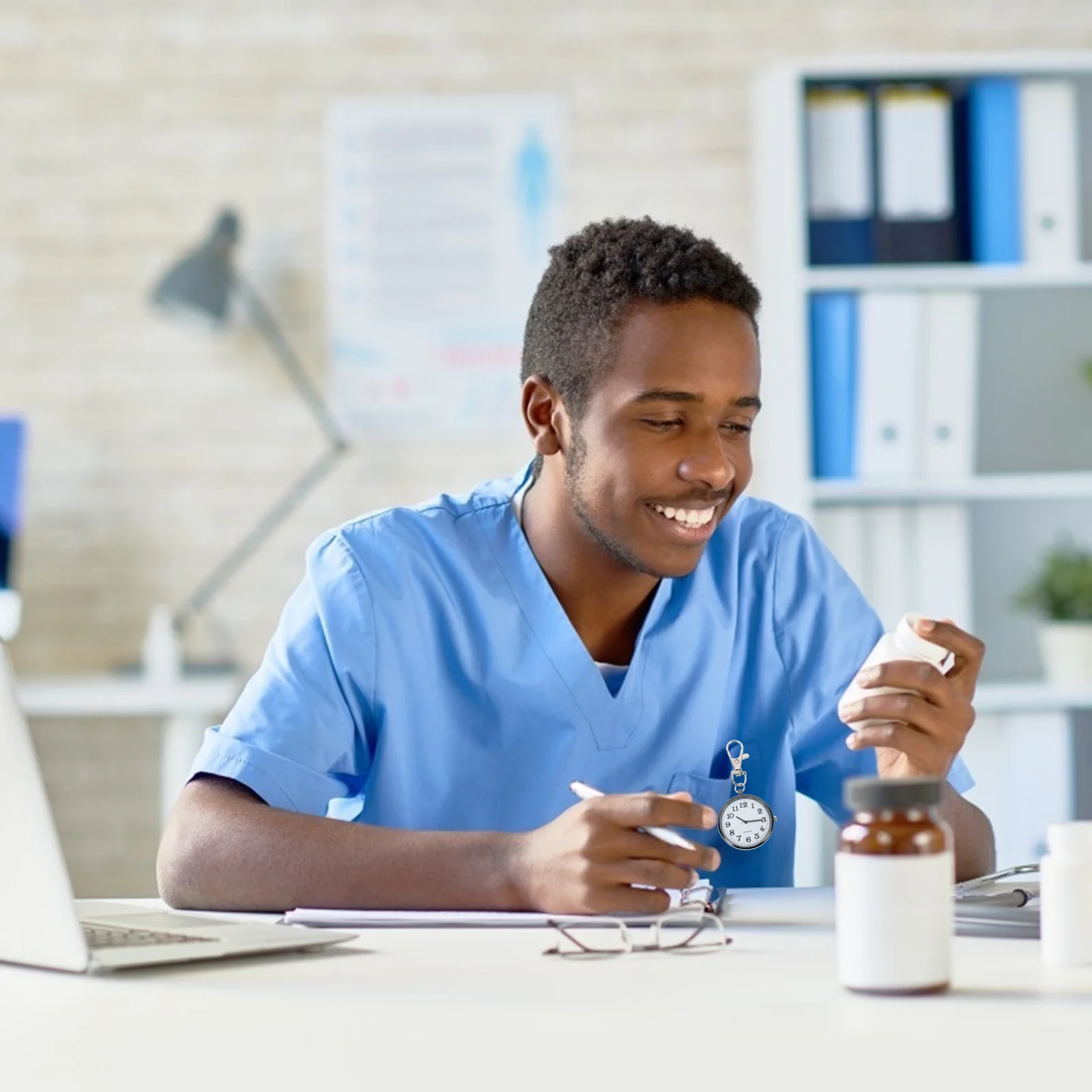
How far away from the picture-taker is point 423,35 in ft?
10.5

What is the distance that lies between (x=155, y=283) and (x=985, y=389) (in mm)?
1565

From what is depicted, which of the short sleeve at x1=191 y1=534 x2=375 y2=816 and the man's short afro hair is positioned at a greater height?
the man's short afro hair

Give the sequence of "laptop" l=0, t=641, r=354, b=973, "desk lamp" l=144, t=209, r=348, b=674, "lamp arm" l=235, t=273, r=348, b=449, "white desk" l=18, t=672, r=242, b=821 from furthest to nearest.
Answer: "lamp arm" l=235, t=273, r=348, b=449
"desk lamp" l=144, t=209, r=348, b=674
"white desk" l=18, t=672, r=242, b=821
"laptop" l=0, t=641, r=354, b=973

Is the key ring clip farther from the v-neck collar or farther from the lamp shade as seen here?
the lamp shade

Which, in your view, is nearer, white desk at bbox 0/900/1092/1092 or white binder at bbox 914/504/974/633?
white desk at bbox 0/900/1092/1092

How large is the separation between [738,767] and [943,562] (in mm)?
1405

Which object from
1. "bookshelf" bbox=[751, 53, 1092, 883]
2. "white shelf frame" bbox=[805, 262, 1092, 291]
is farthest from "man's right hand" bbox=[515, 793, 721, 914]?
"white shelf frame" bbox=[805, 262, 1092, 291]

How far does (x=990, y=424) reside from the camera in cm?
308

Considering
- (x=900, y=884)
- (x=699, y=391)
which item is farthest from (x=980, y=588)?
(x=900, y=884)

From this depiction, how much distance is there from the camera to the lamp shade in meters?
2.97

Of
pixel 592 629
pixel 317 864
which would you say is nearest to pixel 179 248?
pixel 592 629

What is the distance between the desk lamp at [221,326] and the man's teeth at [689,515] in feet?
5.14

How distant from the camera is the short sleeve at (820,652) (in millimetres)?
1626

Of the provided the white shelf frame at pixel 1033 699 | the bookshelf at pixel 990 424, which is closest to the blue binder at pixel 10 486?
the bookshelf at pixel 990 424
